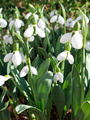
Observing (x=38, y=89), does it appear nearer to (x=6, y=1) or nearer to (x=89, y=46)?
(x=89, y=46)

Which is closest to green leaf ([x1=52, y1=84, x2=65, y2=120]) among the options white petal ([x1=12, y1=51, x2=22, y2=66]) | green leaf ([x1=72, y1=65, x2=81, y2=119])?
green leaf ([x1=72, y1=65, x2=81, y2=119])

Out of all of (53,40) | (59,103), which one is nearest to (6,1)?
(53,40)

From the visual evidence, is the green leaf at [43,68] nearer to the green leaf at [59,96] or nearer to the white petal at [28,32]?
the green leaf at [59,96]

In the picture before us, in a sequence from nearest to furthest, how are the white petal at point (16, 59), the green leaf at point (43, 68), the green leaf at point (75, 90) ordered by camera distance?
the white petal at point (16, 59), the green leaf at point (75, 90), the green leaf at point (43, 68)

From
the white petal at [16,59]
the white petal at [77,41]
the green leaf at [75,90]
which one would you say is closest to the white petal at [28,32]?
the white petal at [16,59]

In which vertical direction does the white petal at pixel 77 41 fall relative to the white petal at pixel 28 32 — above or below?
below

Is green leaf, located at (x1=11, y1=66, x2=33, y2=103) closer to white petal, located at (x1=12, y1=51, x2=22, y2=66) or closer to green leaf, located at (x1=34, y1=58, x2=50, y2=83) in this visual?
green leaf, located at (x1=34, y1=58, x2=50, y2=83)

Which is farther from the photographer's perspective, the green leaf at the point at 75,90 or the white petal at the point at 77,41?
the green leaf at the point at 75,90

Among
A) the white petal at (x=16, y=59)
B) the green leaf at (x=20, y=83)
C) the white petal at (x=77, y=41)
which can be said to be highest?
the white petal at (x=77, y=41)

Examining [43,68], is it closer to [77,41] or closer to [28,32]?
[28,32]

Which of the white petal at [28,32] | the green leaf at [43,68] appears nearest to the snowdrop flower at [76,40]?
the white petal at [28,32]

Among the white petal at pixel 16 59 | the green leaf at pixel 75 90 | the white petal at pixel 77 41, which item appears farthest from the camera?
the green leaf at pixel 75 90

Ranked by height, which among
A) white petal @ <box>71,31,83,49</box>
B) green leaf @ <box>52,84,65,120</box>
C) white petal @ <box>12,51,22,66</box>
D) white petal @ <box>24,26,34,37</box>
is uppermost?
white petal @ <box>24,26,34,37</box>

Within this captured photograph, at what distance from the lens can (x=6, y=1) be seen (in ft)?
7.82
